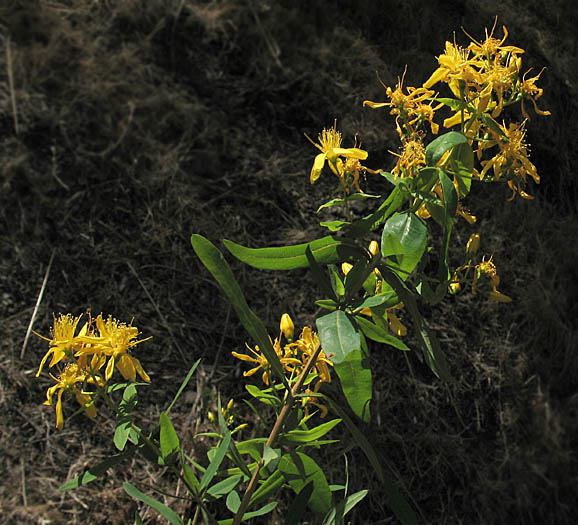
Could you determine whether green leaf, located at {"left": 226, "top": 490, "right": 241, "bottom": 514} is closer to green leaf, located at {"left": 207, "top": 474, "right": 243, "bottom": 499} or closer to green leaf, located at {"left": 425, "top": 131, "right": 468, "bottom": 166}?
green leaf, located at {"left": 207, "top": 474, "right": 243, "bottom": 499}

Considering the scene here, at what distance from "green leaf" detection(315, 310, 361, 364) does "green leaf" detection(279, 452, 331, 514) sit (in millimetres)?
320

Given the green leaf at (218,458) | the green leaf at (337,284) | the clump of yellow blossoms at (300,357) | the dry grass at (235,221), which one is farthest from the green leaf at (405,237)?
the dry grass at (235,221)

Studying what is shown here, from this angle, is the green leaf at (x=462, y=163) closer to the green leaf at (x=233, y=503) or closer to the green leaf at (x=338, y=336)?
the green leaf at (x=338, y=336)

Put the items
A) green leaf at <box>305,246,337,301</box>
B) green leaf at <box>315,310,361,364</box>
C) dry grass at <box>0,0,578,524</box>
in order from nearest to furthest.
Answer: green leaf at <box>315,310,361,364</box> < green leaf at <box>305,246,337,301</box> < dry grass at <box>0,0,578,524</box>

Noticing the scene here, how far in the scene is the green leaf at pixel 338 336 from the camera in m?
0.80

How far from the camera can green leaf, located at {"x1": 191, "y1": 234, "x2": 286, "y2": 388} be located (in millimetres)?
880

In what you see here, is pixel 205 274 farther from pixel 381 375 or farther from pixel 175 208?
pixel 381 375

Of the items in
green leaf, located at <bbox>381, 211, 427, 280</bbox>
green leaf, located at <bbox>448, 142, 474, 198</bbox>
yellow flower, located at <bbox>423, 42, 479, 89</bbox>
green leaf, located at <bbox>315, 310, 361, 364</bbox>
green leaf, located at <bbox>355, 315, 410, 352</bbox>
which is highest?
yellow flower, located at <bbox>423, 42, 479, 89</bbox>

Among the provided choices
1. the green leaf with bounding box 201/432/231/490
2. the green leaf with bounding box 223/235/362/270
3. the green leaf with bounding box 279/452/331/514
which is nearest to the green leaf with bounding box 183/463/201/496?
the green leaf with bounding box 201/432/231/490

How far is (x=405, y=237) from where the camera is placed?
0.83 m

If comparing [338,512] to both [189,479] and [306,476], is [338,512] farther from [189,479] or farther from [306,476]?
[189,479]

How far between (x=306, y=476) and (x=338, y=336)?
37cm

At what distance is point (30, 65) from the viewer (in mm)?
2203

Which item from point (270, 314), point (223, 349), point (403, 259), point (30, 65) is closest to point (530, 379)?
point (270, 314)
